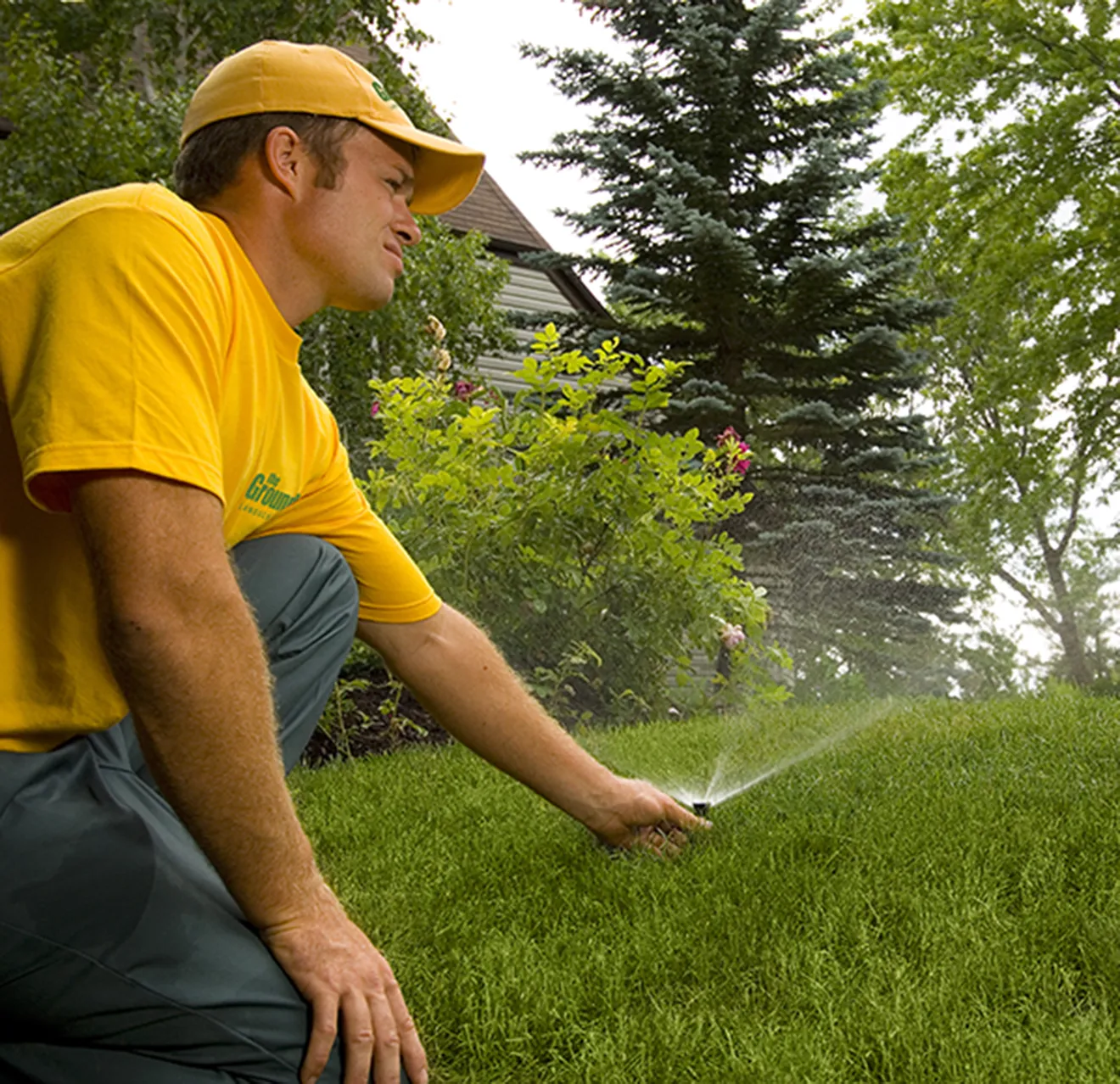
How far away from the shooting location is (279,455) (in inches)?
76.5

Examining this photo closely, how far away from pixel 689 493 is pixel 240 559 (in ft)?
14.4

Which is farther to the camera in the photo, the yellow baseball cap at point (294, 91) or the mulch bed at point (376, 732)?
the mulch bed at point (376, 732)

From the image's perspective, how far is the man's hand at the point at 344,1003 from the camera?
1459 mm

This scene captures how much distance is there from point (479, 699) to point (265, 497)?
72 centimetres

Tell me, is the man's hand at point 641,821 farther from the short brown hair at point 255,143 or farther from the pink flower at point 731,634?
the pink flower at point 731,634

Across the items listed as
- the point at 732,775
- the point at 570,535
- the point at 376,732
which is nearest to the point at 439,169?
the point at 732,775

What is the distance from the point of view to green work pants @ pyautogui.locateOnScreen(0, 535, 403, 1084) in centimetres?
141

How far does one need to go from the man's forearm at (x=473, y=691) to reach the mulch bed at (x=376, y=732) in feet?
8.60

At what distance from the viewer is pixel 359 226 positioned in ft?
6.50

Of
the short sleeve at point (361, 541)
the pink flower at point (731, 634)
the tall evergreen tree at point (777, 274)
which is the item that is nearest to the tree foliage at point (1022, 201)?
the tall evergreen tree at point (777, 274)

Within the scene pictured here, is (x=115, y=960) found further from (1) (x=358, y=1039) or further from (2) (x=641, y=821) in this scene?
(2) (x=641, y=821)

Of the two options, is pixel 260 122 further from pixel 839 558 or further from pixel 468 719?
pixel 839 558

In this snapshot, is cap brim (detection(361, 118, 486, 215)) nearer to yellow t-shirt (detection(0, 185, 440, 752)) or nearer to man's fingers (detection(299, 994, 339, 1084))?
yellow t-shirt (detection(0, 185, 440, 752))

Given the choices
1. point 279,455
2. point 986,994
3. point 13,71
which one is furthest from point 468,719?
point 13,71
